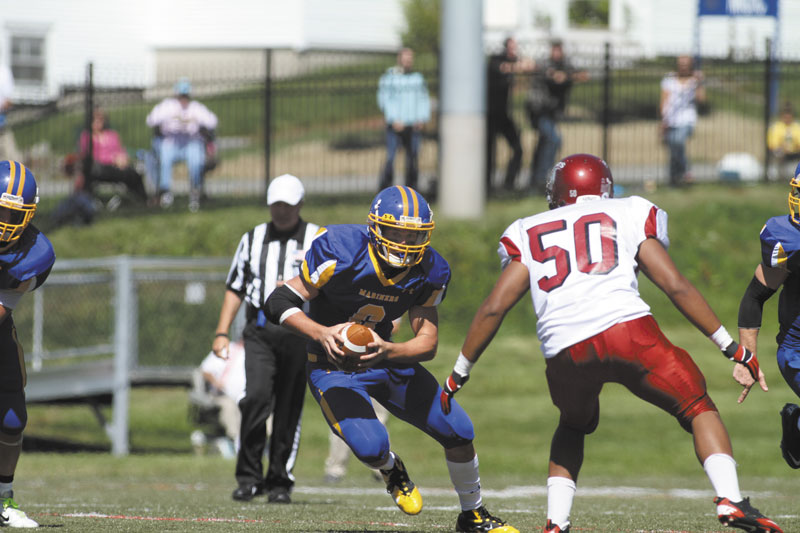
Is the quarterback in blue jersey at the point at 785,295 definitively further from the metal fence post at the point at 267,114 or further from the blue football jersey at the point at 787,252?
the metal fence post at the point at 267,114

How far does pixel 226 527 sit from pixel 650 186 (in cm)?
1213

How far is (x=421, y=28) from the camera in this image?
111 feet

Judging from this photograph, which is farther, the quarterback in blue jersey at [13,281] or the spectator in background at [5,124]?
the spectator in background at [5,124]

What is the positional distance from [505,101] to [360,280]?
11.4 metres

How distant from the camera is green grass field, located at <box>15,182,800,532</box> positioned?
7055 mm

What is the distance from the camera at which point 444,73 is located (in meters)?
15.9

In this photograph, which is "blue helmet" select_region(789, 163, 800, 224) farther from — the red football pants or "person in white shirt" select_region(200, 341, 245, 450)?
"person in white shirt" select_region(200, 341, 245, 450)

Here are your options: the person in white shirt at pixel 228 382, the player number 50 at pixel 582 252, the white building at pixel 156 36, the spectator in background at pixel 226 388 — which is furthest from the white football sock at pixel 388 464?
the white building at pixel 156 36

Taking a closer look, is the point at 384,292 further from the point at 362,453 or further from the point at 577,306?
the point at 577,306

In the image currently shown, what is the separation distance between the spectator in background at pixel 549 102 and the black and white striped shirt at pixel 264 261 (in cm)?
893

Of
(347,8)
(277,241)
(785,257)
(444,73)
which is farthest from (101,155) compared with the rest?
(347,8)

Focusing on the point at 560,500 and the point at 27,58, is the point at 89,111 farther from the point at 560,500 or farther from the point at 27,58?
the point at 27,58

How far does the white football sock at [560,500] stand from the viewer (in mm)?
5285

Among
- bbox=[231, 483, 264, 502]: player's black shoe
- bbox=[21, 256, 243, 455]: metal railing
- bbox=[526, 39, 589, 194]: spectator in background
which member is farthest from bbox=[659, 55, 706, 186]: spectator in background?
bbox=[231, 483, 264, 502]: player's black shoe
